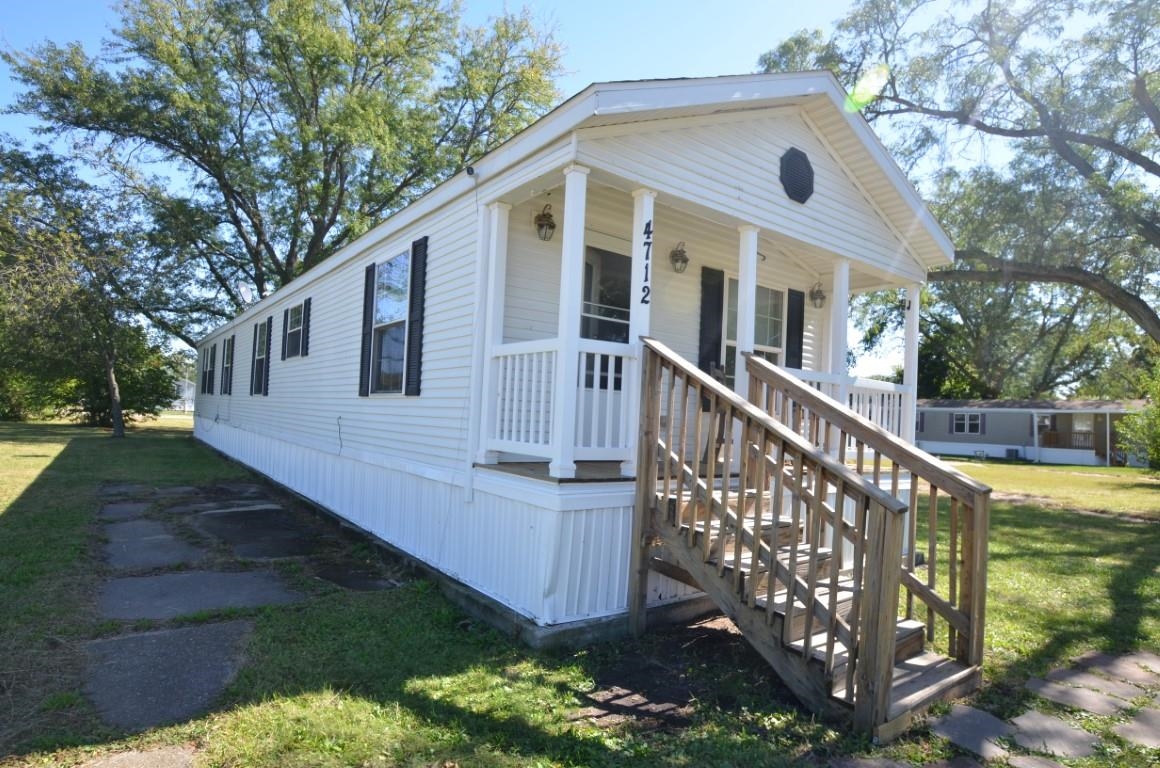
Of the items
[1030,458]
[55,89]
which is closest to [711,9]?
[55,89]

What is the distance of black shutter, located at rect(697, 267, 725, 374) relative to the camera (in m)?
7.34

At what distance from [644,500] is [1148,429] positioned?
58.7 feet

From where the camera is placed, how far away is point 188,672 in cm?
352

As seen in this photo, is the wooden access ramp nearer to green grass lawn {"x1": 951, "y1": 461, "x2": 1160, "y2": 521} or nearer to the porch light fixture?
the porch light fixture

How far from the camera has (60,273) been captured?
1745 cm

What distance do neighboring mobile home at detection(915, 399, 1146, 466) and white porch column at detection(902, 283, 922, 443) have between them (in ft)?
83.3

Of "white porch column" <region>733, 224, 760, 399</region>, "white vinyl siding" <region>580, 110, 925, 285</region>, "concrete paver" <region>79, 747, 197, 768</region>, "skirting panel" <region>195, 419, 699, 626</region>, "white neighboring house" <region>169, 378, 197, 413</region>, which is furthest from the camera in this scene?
"white neighboring house" <region>169, 378, 197, 413</region>

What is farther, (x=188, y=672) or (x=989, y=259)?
(x=989, y=259)

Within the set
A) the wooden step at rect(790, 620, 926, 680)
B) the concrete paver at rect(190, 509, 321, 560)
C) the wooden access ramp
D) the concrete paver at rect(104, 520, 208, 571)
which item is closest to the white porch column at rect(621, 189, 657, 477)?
the wooden access ramp

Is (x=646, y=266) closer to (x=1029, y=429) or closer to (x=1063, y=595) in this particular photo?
(x=1063, y=595)

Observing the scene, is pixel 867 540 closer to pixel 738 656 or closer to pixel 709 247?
pixel 738 656

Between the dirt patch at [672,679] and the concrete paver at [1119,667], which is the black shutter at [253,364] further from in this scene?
the concrete paver at [1119,667]

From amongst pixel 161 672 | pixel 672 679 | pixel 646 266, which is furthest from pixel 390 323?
pixel 672 679

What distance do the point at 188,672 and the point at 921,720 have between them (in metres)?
A: 3.69
